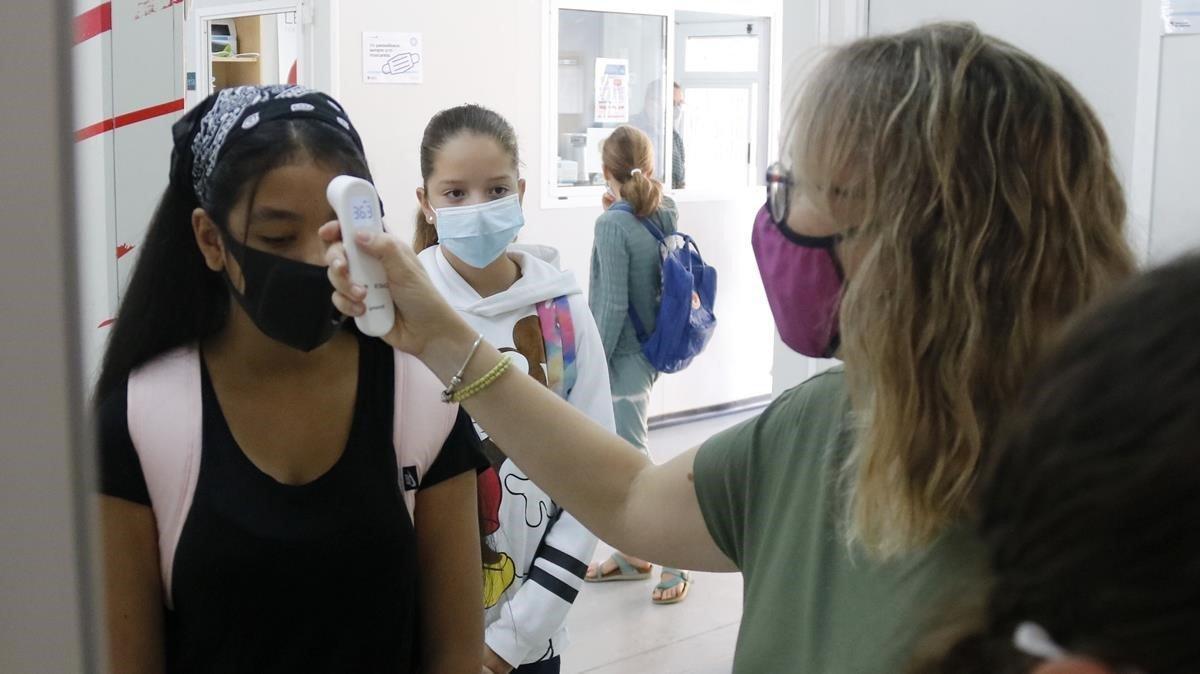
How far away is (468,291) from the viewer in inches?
86.8

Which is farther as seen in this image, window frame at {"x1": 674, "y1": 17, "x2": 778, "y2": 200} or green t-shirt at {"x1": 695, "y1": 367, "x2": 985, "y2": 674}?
window frame at {"x1": 674, "y1": 17, "x2": 778, "y2": 200}

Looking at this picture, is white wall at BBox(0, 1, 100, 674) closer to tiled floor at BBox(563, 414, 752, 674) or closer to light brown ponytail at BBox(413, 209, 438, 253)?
light brown ponytail at BBox(413, 209, 438, 253)

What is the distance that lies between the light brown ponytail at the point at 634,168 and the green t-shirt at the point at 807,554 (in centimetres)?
343

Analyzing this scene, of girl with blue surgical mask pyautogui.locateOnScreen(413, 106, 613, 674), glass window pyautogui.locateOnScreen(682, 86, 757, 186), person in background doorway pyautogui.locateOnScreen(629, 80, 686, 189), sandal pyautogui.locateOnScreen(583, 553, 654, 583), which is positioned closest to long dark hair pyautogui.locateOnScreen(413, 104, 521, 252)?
girl with blue surgical mask pyautogui.locateOnScreen(413, 106, 613, 674)

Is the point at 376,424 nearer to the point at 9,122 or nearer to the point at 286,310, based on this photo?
the point at 286,310

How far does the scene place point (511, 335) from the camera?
2119 millimetres

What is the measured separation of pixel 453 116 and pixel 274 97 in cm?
111

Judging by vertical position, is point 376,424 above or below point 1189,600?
below

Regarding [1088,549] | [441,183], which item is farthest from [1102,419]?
[441,183]

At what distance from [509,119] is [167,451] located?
16.3ft

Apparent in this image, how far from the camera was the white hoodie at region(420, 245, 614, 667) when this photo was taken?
76.4 inches

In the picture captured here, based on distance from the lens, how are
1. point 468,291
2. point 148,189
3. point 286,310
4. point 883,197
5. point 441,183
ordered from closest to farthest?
1. point 883,197
2. point 286,310
3. point 148,189
4. point 468,291
5. point 441,183

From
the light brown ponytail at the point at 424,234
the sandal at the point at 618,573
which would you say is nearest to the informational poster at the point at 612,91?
the sandal at the point at 618,573

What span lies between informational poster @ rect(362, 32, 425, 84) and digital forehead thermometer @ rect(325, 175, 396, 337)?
4.50 meters
